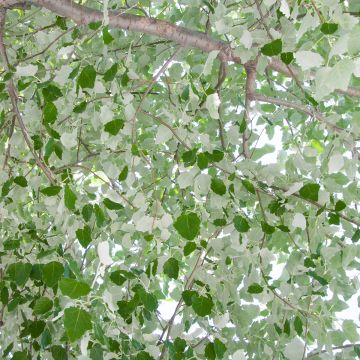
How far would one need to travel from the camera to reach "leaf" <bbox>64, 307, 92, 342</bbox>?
95 centimetres

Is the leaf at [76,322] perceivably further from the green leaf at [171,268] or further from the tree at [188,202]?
the green leaf at [171,268]

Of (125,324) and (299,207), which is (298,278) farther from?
(125,324)

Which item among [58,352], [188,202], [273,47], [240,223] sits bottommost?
[58,352]

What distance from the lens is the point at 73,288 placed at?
3.03 ft

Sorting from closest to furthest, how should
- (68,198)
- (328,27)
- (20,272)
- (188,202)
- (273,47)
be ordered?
1. (328,27)
2. (273,47)
3. (68,198)
4. (20,272)
5. (188,202)

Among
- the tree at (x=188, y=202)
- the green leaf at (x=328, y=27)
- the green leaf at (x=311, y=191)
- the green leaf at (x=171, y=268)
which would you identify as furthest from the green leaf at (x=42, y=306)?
the green leaf at (x=328, y=27)

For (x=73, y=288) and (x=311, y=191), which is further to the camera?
(x=311, y=191)

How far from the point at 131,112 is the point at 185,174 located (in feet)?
0.56

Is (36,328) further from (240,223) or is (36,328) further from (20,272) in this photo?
(240,223)


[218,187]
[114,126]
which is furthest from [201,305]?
[114,126]

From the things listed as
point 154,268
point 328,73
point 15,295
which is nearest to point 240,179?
point 154,268

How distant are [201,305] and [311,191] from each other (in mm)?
297

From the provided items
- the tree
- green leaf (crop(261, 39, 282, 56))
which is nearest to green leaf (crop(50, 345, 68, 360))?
the tree

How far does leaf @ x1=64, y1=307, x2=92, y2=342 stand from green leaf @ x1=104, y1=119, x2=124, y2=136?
368 millimetres
